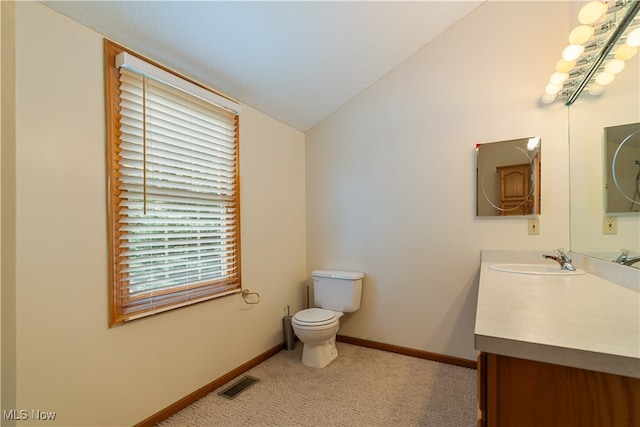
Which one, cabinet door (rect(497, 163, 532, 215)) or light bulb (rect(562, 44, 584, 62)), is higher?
light bulb (rect(562, 44, 584, 62))

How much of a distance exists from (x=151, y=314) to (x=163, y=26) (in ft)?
5.23

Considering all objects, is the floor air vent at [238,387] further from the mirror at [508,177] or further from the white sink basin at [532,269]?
the mirror at [508,177]

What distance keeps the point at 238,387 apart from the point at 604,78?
305 centimetres

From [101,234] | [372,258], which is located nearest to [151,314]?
[101,234]

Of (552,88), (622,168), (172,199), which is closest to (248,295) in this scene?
(172,199)

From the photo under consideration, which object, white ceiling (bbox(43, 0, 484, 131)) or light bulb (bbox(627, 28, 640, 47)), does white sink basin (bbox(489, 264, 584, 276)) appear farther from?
white ceiling (bbox(43, 0, 484, 131))

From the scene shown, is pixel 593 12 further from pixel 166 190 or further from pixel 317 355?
pixel 317 355

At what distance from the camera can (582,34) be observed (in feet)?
5.58

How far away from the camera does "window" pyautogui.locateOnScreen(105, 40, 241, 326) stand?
1.62 meters

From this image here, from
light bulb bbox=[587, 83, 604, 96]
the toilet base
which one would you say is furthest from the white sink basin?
the toilet base

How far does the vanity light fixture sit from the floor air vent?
2973 millimetres

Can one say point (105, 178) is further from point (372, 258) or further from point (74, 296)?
point (372, 258)

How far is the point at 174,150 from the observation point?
193 centimetres

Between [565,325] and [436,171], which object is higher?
[436,171]
